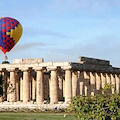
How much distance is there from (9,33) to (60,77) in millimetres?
19667

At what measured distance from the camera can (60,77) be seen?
116062 mm

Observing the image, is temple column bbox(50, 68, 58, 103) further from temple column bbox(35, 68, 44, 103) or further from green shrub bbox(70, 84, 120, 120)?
green shrub bbox(70, 84, 120, 120)

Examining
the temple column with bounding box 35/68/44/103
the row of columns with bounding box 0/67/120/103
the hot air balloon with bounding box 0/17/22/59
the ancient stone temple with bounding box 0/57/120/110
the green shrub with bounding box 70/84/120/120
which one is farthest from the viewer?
the hot air balloon with bounding box 0/17/22/59

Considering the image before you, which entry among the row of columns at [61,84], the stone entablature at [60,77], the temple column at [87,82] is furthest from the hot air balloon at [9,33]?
the temple column at [87,82]

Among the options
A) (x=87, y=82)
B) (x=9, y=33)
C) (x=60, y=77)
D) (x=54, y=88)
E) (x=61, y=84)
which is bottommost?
(x=54, y=88)

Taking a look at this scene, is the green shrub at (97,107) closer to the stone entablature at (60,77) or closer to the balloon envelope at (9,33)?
the stone entablature at (60,77)

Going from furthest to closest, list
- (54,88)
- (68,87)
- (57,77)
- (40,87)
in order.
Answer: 1. (40,87)
2. (57,77)
3. (54,88)
4. (68,87)

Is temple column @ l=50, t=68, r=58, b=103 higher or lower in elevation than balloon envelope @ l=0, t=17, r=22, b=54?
lower

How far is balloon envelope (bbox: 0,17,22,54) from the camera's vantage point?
103 metres

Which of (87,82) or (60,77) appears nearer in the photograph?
(87,82)

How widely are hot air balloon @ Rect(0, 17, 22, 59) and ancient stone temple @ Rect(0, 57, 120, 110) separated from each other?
13.8ft

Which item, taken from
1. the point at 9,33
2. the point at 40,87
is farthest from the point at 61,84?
the point at 9,33

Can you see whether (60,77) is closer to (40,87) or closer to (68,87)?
(40,87)

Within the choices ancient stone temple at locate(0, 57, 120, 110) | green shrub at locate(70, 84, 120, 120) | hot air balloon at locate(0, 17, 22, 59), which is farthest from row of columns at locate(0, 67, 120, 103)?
green shrub at locate(70, 84, 120, 120)
